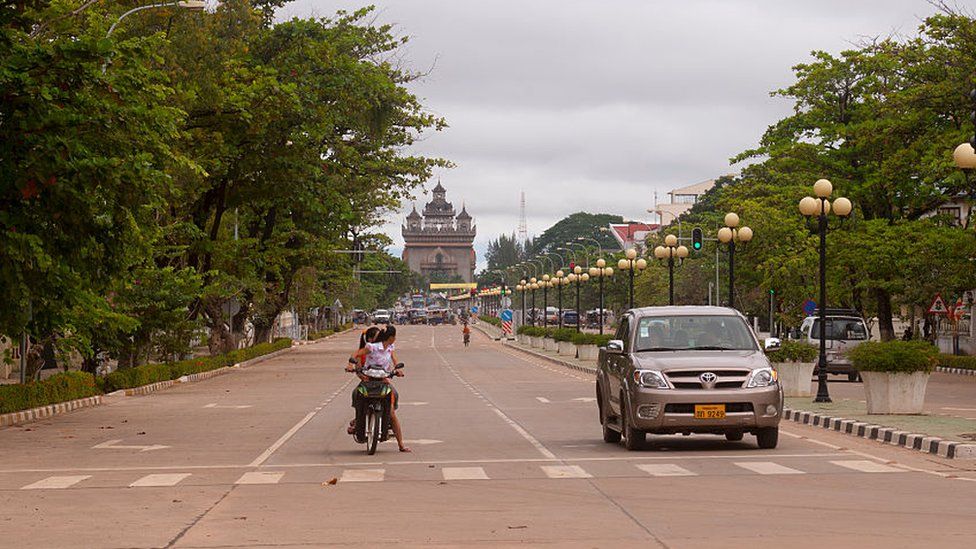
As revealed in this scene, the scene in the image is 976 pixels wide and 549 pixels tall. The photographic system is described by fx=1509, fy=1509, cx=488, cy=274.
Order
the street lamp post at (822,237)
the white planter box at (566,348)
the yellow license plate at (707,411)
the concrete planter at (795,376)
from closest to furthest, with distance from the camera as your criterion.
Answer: the yellow license plate at (707,411) → the street lamp post at (822,237) → the concrete planter at (795,376) → the white planter box at (566,348)

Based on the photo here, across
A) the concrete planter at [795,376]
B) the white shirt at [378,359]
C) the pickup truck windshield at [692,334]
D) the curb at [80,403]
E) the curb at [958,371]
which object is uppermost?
the pickup truck windshield at [692,334]

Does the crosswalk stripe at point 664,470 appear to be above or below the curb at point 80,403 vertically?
above

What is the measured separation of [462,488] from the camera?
1526 centimetres

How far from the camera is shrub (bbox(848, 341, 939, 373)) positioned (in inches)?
981

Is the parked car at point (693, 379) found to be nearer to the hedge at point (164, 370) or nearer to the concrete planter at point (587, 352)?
the hedge at point (164, 370)

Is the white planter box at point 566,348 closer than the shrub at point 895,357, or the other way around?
the shrub at point 895,357

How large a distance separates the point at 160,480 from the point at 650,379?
247 inches

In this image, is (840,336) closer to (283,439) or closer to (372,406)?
(283,439)

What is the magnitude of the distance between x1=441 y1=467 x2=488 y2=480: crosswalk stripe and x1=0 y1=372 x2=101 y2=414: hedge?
13755 millimetres

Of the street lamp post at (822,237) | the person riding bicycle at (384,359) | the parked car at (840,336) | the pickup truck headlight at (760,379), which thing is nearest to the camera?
→ the pickup truck headlight at (760,379)

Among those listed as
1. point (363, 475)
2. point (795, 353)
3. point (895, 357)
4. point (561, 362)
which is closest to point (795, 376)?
point (795, 353)

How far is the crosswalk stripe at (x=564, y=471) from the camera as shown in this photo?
16.4 metres

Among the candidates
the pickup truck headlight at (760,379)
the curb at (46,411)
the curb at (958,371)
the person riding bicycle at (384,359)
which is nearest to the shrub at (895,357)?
the pickup truck headlight at (760,379)

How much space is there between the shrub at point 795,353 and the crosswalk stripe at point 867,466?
46.5ft
